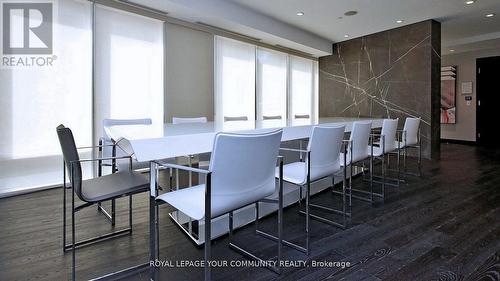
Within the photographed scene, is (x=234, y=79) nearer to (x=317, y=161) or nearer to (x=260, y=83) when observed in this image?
(x=260, y=83)

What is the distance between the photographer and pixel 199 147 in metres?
1.59

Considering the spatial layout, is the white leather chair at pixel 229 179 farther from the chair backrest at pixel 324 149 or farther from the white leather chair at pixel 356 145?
the white leather chair at pixel 356 145

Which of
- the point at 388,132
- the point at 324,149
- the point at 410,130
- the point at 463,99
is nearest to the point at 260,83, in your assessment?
the point at 410,130

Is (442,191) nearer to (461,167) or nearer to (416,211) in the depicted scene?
(416,211)

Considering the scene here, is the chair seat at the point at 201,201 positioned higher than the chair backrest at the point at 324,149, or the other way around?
the chair backrest at the point at 324,149

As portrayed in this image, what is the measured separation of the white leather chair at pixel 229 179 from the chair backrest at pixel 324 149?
550 millimetres

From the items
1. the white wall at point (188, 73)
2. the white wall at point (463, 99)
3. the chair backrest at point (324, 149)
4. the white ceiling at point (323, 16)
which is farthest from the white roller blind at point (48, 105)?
the white wall at point (463, 99)

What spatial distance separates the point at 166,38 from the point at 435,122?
5.13 m

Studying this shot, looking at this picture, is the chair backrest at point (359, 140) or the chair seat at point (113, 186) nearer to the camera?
the chair seat at point (113, 186)

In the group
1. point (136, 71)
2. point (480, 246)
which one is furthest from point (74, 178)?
point (136, 71)

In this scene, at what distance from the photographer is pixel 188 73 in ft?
16.4

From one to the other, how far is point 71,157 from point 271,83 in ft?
17.8

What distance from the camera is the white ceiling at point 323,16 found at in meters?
4.55

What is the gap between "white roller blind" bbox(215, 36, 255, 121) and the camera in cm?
552
